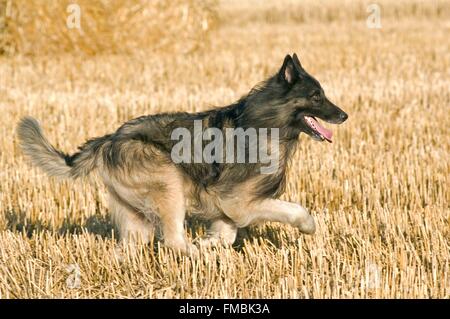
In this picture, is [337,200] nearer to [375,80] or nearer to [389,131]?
[389,131]

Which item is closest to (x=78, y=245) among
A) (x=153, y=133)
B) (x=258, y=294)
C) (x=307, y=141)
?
(x=153, y=133)

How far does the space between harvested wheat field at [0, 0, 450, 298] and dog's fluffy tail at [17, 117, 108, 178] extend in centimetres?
19

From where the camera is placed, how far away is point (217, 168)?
4797 mm

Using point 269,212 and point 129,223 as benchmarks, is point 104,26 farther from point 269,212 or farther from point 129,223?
point 269,212

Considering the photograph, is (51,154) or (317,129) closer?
(317,129)

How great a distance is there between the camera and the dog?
476 cm

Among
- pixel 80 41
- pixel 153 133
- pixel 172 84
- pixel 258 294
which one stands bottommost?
pixel 258 294

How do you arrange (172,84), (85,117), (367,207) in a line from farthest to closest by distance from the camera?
(172,84) < (85,117) < (367,207)

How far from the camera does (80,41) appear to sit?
41.7 feet

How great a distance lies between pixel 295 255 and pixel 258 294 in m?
0.53

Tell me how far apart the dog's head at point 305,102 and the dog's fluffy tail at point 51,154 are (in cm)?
119

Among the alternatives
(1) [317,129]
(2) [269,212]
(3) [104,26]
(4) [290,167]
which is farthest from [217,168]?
(3) [104,26]

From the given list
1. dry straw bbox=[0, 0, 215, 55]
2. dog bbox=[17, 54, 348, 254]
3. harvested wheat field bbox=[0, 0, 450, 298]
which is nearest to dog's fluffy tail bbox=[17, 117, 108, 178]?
dog bbox=[17, 54, 348, 254]

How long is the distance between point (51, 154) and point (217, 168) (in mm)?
1058
